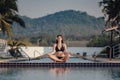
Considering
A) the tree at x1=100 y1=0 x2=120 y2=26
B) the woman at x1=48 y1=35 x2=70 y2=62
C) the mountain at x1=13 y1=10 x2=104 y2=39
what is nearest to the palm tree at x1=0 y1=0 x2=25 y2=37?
the tree at x1=100 y1=0 x2=120 y2=26

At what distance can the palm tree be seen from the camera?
3541 centimetres

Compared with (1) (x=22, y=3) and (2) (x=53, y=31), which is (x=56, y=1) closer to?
(1) (x=22, y=3)

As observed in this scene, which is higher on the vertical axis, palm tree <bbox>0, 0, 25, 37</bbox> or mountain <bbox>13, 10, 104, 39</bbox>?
mountain <bbox>13, 10, 104, 39</bbox>

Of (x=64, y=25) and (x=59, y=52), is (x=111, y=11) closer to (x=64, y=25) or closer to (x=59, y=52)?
(x=59, y=52)

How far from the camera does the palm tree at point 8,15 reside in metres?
35.4

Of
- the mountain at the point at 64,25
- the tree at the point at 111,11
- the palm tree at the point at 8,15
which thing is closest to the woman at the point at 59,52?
the palm tree at the point at 8,15

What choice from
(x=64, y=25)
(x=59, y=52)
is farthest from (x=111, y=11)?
(x=64, y=25)

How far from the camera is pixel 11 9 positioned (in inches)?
1451

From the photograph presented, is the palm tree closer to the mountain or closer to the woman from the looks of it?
the woman

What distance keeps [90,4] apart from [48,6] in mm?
15580

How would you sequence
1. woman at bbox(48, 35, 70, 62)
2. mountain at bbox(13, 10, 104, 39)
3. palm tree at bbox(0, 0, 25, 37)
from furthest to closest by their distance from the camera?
mountain at bbox(13, 10, 104, 39) < palm tree at bbox(0, 0, 25, 37) < woman at bbox(48, 35, 70, 62)

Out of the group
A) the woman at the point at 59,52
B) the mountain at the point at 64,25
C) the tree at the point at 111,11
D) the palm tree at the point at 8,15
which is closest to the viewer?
the woman at the point at 59,52

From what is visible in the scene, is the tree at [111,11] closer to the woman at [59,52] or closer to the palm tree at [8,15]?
the palm tree at [8,15]

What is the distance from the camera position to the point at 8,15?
120 ft
